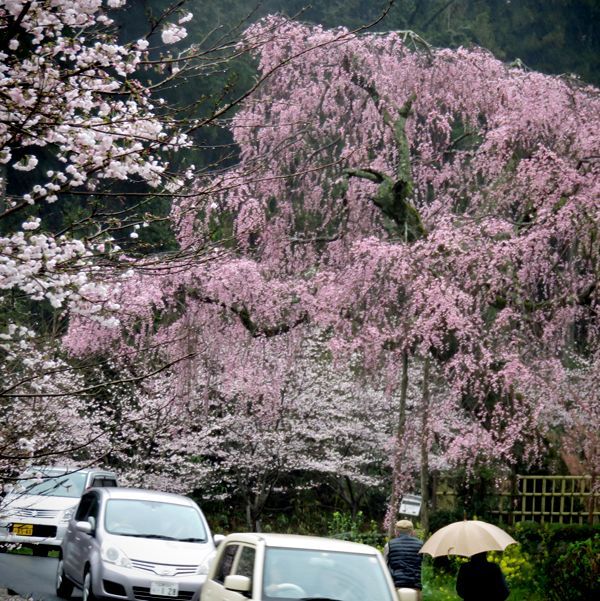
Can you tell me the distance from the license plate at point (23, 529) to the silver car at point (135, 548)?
507 centimetres

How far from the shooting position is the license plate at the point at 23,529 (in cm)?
1738

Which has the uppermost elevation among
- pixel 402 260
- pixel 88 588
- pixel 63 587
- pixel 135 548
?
pixel 402 260

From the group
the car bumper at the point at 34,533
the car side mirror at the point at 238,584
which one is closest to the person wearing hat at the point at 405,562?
the car side mirror at the point at 238,584

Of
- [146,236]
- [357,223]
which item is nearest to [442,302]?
[357,223]

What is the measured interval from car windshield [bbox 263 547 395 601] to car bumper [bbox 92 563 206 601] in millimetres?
3594

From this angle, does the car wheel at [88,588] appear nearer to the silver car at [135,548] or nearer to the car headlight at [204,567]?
the silver car at [135,548]

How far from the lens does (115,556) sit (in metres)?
10.8

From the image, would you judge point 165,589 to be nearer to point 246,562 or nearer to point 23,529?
point 246,562

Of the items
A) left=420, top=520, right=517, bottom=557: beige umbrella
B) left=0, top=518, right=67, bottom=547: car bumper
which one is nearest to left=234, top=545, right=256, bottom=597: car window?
left=420, top=520, right=517, bottom=557: beige umbrella

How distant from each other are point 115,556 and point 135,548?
24cm

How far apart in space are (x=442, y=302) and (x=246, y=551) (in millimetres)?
7101

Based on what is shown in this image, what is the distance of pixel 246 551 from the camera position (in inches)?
293

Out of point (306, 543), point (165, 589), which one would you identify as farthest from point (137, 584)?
point (306, 543)

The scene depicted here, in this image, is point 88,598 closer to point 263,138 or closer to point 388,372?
point 388,372
